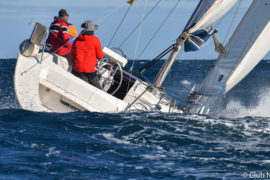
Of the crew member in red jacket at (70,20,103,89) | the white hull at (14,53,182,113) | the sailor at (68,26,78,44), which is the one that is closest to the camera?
the white hull at (14,53,182,113)

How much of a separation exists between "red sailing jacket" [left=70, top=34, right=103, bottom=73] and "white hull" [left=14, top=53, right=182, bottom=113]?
11.3 inches

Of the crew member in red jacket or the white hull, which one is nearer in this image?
the white hull

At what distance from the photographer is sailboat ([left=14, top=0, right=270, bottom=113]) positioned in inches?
295

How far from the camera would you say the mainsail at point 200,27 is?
→ 902 centimetres

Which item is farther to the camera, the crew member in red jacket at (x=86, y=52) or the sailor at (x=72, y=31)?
the sailor at (x=72, y=31)

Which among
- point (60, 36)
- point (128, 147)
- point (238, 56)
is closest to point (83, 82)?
point (60, 36)

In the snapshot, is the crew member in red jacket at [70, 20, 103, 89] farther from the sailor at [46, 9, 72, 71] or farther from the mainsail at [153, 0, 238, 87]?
the mainsail at [153, 0, 238, 87]

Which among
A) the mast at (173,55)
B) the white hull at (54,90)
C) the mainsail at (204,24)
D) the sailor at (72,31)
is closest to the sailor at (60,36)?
the sailor at (72,31)

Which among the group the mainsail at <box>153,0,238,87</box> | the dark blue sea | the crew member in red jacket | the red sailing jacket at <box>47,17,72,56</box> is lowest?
the dark blue sea

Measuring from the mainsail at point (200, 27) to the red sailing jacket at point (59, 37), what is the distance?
2.06m

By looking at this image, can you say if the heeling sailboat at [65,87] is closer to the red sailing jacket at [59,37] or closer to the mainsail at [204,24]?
the mainsail at [204,24]

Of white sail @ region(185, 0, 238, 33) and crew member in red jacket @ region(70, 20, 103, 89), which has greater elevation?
white sail @ region(185, 0, 238, 33)

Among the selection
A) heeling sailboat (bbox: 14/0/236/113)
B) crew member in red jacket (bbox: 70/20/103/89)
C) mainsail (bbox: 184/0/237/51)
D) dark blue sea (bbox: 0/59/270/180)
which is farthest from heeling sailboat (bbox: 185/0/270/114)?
crew member in red jacket (bbox: 70/20/103/89)

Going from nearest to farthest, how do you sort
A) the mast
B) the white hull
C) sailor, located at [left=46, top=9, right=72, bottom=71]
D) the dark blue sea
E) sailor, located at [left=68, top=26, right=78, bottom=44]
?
the dark blue sea < the white hull < sailor, located at [left=46, top=9, right=72, bottom=71] < sailor, located at [left=68, top=26, right=78, bottom=44] < the mast
